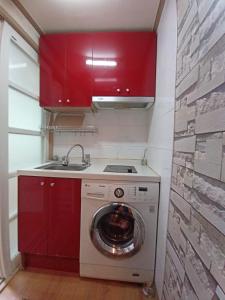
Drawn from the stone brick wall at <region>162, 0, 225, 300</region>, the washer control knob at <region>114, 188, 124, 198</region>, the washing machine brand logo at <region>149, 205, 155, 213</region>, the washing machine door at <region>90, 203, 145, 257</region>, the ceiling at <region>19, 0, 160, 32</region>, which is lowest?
the washing machine door at <region>90, 203, 145, 257</region>

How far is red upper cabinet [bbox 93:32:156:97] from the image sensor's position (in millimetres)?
1962

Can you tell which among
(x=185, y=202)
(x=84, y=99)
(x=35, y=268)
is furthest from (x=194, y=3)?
(x=35, y=268)

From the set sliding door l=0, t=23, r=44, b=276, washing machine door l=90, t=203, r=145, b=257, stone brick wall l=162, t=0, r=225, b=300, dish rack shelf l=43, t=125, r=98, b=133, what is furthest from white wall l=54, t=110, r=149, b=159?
stone brick wall l=162, t=0, r=225, b=300

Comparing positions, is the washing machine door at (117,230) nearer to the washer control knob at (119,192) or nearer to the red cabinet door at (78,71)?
the washer control knob at (119,192)

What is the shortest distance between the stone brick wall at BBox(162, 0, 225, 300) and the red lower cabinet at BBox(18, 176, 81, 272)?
876 millimetres

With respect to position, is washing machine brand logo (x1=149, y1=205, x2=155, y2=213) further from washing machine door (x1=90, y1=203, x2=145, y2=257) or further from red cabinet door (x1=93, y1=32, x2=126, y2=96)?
red cabinet door (x1=93, y1=32, x2=126, y2=96)

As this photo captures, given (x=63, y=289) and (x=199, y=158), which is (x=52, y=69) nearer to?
(x=199, y=158)

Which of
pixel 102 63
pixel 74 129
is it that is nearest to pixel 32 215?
pixel 74 129

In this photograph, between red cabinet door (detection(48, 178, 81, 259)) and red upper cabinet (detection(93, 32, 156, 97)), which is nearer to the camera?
red cabinet door (detection(48, 178, 81, 259))

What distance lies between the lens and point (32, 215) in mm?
1727

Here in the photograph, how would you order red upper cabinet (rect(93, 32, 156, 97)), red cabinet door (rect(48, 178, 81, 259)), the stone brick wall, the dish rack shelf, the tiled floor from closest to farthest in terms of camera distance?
the stone brick wall < the tiled floor < red cabinet door (rect(48, 178, 81, 259)) < red upper cabinet (rect(93, 32, 156, 97)) < the dish rack shelf

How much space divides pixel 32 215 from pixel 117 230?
0.78m

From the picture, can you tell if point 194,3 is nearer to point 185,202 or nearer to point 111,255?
point 185,202

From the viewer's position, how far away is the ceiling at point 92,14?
1577 millimetres
